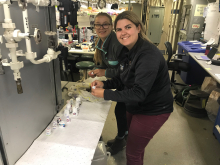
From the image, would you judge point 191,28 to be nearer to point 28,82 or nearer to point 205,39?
point 205,39

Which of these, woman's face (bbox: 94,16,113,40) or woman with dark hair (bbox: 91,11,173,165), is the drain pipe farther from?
woman's face (bbox: 94,16,113,40)

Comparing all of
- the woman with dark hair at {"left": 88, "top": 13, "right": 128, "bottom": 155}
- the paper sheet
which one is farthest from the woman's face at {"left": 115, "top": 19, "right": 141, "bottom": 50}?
the paper sheet

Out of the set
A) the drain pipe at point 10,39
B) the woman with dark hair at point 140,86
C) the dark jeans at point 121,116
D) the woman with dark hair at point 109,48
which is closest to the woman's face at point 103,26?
the woman with dark hair at point 109,48

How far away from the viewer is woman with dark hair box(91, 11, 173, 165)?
92 centimetres

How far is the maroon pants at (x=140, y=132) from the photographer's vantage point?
1106mm

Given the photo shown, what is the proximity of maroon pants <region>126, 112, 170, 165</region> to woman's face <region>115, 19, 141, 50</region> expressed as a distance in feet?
1.68

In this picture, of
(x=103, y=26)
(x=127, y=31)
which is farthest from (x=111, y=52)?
(x=127, y=31)

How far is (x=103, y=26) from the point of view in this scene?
1572 mm

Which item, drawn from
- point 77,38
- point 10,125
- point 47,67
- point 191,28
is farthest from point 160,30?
point 10,125

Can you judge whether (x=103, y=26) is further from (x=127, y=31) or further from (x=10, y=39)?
(x=10, y=39)

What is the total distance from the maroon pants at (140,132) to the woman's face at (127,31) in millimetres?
511

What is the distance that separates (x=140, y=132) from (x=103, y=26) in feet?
3.35

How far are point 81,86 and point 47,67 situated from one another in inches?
25.6

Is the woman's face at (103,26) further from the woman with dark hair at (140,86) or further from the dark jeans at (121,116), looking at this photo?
the dark jeans at (121,116)
